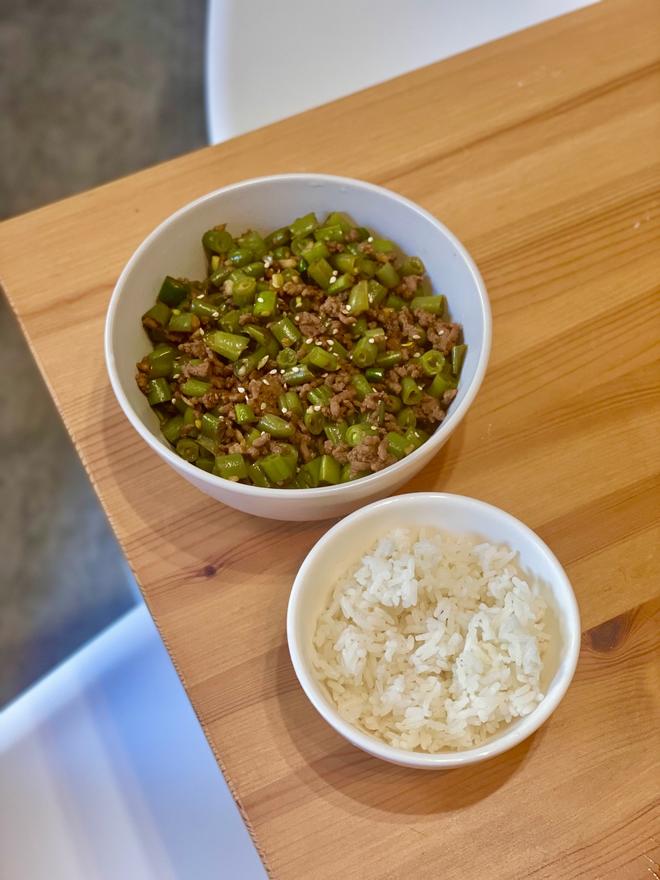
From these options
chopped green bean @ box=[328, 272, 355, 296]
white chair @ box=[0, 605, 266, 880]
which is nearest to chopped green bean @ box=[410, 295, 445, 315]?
chopped green bean @ box=[328, 272, 355, 296]

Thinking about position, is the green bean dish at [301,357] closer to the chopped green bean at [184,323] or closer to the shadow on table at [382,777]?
the chopped green bean at [184,323]

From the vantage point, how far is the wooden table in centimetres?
106

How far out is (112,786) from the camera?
1.47 meters

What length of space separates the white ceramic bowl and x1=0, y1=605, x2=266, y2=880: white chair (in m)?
0.58

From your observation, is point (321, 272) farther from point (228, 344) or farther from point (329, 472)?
point (329, 472)

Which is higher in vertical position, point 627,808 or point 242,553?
point 242,553

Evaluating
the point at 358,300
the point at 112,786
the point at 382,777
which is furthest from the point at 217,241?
the point at 112,786

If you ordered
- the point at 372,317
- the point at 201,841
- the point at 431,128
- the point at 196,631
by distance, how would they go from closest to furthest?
the point at 196,631, the point at 372,317, the point at 201,841, the point at 431,128

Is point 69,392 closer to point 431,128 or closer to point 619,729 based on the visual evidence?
point 431,128

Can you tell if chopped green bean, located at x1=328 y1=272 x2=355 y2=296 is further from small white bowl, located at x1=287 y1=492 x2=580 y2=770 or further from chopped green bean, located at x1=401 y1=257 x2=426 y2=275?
small white bowl, located at x1=287 y1=492 x2=580 y2=770

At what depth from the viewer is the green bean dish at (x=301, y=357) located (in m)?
1.17

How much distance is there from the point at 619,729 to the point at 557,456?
1.37 ft

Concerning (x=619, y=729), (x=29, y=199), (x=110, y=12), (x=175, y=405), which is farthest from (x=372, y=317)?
(x=110, y=12)

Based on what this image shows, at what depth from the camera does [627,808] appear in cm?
107
